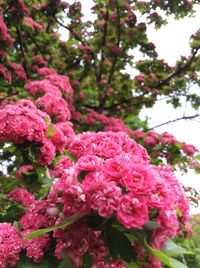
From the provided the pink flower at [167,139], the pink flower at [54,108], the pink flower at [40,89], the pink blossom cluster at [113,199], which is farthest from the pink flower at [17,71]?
the pink blossom cluster at [113,199]

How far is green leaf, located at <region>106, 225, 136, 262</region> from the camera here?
1.80 metres

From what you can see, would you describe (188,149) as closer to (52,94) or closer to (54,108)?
(52,94)

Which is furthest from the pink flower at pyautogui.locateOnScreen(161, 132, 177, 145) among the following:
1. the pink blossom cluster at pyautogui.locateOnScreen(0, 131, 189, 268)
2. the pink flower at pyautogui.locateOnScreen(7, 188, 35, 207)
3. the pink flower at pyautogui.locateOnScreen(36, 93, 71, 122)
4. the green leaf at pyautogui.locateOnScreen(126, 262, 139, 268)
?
the green leaf at pyautogui.locateOnScreen(126, 262, 139, 268)

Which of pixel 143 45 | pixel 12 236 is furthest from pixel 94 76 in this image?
pixel 12 236

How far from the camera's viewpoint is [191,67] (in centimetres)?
760

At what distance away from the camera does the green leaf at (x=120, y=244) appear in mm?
1803

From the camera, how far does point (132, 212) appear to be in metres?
1.66

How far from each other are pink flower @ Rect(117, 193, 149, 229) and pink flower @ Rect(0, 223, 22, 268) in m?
0.64

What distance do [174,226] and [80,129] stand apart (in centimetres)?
562

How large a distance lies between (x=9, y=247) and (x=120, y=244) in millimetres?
540

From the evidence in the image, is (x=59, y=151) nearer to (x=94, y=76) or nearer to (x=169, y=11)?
(x=169, y=11)

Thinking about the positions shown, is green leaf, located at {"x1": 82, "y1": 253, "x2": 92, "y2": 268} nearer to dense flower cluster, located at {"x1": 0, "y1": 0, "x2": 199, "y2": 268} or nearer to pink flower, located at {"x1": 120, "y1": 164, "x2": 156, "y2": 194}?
dense flower cluster, located at {"x1": 0, "y1": 0, "x2": 199, "y2": 268}

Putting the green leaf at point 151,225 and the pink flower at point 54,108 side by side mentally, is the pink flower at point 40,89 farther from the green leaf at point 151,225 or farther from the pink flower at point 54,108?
the green leaf at point 151,225

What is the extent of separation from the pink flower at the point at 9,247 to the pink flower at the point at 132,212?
635mm
